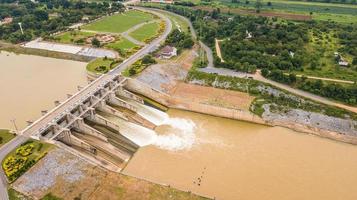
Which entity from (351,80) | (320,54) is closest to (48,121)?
(351,80)

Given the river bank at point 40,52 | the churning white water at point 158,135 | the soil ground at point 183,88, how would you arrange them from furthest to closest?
the river bank at point 40,52, the soil ground at point 183,88, the churning white water at point 158,135

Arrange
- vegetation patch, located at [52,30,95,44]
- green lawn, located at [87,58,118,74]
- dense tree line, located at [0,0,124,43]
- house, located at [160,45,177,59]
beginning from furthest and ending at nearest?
dense tree line, located at [0,0,124,43] < vegetation patch, located at [52,30,95,44] < house, located at [160,45,177,59] < green lawn, located at [87,58,118,74]

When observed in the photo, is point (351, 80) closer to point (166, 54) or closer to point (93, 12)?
point (166, 54)

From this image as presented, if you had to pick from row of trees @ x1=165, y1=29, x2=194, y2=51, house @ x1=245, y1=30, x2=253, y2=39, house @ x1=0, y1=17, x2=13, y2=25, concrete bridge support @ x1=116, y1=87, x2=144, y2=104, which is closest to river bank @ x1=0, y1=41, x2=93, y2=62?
house @ x1=0, y1=17, x2=13, y2=25

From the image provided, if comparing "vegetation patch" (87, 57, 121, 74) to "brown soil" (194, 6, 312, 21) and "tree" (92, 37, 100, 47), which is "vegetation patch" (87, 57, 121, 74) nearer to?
"tree" (92, 37, 100, 47)

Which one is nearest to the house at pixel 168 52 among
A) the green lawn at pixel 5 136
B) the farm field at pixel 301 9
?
the green lawn at pixel 5 136

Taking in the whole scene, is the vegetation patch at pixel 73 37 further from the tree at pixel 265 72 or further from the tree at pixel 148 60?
the tree at pixel 265 72
